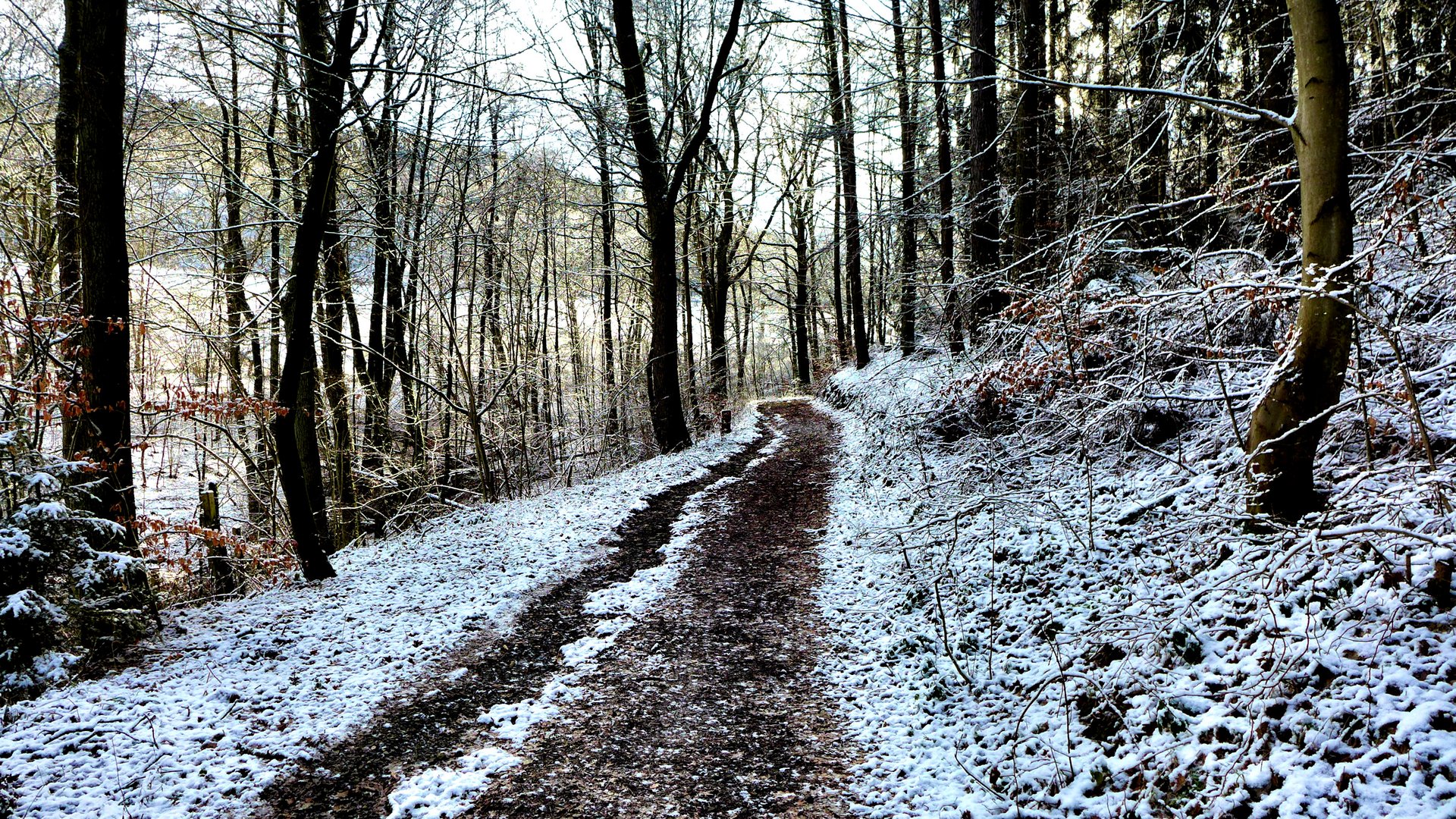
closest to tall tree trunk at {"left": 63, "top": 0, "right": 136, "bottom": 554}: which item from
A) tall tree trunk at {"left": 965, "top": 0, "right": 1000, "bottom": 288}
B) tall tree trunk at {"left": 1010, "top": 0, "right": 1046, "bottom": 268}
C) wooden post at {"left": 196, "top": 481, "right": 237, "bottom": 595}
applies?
wooden post at {"left": 196, "top": 481, "right": 237, "bottom": 595}

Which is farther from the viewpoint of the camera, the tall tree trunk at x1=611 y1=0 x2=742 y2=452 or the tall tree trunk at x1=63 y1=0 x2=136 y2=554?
the tall tree trunk at x1=611 y1=0 x2=742 y2=452

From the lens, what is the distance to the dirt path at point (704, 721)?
3.96 m

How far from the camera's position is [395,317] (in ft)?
47.8

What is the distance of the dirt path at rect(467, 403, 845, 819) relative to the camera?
396 cm

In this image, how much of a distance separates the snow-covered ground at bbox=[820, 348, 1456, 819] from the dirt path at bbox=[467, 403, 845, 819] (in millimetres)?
349

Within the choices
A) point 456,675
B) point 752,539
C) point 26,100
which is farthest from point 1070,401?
point 26,100

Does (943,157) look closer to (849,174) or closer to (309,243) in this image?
(849,174)

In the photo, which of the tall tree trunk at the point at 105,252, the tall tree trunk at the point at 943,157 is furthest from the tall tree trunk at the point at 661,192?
the tall tree trunk at the point at 105,252

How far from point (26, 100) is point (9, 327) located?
22.4 feet

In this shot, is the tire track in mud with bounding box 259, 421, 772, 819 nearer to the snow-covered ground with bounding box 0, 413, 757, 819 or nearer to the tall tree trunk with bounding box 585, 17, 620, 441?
the snow-covered ground with bounding box 0, 413, 757, 819

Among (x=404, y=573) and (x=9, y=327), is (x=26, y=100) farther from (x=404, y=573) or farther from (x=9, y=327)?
(x=404, y=573)

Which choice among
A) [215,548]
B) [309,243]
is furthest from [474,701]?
[309,243]

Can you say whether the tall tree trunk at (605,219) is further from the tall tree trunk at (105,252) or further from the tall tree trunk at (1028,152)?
the tall tree trunk at (105,252)

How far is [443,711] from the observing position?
4.88m
